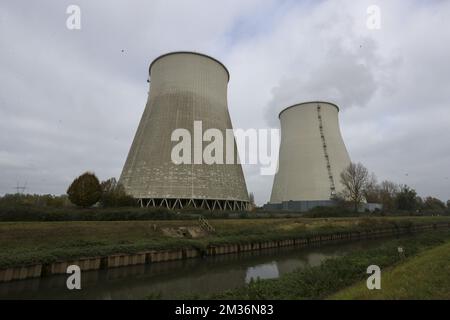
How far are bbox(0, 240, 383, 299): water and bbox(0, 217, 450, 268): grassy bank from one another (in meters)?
0.80

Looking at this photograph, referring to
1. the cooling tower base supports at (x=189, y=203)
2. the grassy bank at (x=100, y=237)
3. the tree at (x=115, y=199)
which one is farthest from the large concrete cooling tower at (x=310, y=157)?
the tree at (x=115, y=199)

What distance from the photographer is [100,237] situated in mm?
12961

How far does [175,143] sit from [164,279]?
17612mm

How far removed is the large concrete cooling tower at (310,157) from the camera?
113 feet

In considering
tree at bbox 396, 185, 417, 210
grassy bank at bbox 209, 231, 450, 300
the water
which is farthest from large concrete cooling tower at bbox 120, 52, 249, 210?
tree at bbox 396, 185, 417, 210

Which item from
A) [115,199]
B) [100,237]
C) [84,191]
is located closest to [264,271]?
[100,237]

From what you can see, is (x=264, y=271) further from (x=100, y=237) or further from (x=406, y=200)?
(x=406, y=200)

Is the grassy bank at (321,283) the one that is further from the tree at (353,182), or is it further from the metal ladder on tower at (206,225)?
the tree at (353,182)

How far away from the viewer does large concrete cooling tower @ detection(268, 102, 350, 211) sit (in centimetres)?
3453

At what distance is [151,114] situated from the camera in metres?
28.1

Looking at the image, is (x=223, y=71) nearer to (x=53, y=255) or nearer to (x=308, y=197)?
(x=308, y=197)

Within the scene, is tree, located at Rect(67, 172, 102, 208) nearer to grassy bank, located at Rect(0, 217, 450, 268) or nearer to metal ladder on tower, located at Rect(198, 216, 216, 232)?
grassy bank, located at Rect(0, 217, 450, 268)

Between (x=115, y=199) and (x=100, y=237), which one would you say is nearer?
(x=100, y=237)
